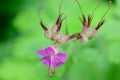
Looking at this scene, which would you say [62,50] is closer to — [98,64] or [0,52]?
[98,64]

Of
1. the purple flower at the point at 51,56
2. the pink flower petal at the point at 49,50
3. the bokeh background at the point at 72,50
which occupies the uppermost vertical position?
the bokeh background at the point at 72,50

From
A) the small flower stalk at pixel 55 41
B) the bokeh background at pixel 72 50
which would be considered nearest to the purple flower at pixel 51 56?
the small flower stalk at pixel 55 41

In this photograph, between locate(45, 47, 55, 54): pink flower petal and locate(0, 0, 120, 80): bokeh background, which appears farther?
locate(0, 0, 120, 80): bokeh background

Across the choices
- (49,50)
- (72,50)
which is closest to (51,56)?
(49,50)

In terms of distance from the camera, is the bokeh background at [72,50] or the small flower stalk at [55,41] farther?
the bokeh background at [72,50]

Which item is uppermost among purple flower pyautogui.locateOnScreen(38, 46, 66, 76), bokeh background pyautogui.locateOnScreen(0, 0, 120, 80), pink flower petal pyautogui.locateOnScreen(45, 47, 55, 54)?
bokeh background pyautogui.locateOnScreen(0, 0, 120, 80)

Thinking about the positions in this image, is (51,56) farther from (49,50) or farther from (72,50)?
(72,50)

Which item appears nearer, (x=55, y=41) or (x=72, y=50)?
(x=55, y=41)

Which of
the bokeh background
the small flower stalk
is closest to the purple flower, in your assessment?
the small flower stalk

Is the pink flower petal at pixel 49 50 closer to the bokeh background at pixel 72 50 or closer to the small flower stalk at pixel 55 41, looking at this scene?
the small flower stalk at pixel 55 41

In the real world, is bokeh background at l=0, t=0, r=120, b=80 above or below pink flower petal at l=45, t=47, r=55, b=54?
above

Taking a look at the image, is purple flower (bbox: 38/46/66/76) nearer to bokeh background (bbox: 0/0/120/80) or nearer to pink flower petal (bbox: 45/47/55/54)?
pink flower petal (bbox: 45/47/55/54)

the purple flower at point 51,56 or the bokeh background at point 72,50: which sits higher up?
the bokeh background at point 72,50
